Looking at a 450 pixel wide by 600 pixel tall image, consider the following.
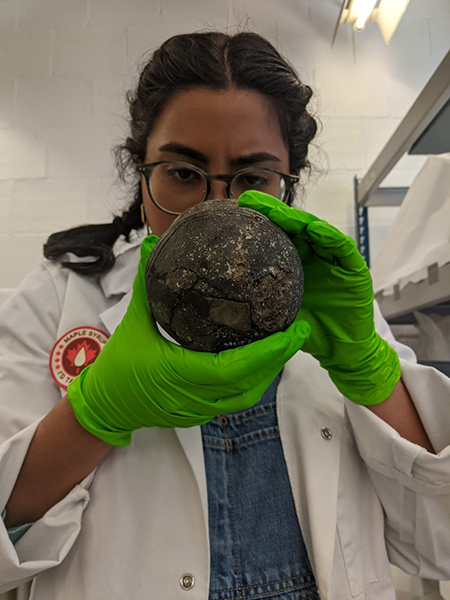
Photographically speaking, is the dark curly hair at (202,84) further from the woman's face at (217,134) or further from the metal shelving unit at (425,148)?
the metal shelving unit at (425,148)

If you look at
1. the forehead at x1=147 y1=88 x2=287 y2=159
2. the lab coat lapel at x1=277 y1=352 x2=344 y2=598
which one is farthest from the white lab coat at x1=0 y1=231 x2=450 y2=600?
the forehead at x1=147 y1=88 x2=287 y2=159

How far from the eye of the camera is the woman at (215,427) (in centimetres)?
60

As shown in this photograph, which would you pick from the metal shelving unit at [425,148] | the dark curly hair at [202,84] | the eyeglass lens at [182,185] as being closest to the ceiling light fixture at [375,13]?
the metal shelving unit at [425,148]

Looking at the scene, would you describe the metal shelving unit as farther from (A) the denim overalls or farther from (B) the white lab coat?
(A) the denim overalls

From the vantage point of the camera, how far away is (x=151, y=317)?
2.01 ft

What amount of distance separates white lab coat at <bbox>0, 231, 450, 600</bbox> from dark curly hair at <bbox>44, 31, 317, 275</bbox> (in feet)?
0.57

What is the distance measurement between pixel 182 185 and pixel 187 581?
26.6 inches

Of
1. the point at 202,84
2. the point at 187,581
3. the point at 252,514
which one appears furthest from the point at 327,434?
the point at 202,84

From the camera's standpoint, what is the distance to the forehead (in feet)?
2.51

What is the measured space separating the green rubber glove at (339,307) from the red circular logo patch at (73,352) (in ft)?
1.28

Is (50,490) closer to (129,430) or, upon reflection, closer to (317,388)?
(129,430)

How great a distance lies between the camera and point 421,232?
1169 mm

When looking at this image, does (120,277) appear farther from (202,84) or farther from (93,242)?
(202,84)

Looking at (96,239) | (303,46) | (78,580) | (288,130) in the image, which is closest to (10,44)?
(303,46)
